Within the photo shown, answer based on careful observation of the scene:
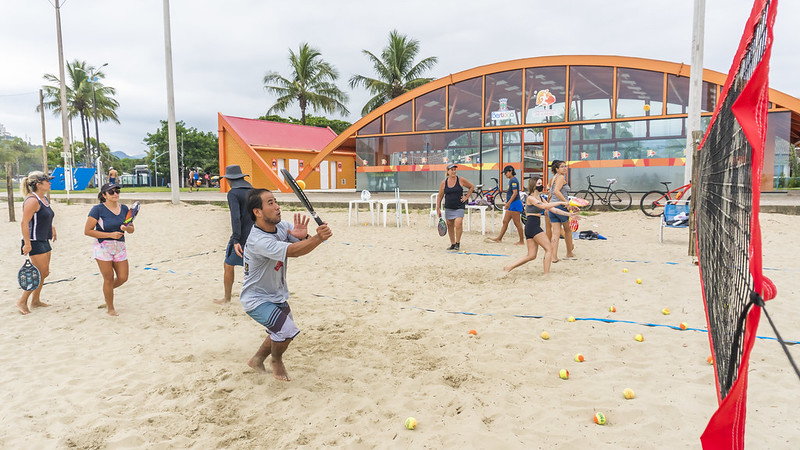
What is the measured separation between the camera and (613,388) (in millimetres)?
3398

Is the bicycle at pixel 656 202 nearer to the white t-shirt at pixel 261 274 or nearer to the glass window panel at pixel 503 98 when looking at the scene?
the glass window panel at pixel 503 98

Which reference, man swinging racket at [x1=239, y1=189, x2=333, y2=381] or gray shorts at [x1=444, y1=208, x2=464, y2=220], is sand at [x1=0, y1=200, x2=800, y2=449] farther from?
gray shorts at [x1=444, y1=208, x2=464, y2=220]

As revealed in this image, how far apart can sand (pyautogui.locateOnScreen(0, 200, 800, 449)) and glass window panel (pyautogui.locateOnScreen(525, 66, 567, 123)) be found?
11.3 metres

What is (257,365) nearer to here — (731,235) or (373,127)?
(731,235)

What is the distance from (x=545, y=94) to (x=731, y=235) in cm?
1551

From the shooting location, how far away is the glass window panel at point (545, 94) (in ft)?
57.4

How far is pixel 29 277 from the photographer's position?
5344 millimetres

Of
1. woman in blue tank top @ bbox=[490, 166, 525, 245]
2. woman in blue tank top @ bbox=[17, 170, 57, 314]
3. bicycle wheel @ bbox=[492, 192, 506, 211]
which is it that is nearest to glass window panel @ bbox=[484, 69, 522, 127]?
bicycle wheel @ bbox=[492, 192, 506, 211]

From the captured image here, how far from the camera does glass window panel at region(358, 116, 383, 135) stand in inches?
835

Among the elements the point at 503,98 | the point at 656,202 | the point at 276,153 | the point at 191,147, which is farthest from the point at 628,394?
the point at 191,147

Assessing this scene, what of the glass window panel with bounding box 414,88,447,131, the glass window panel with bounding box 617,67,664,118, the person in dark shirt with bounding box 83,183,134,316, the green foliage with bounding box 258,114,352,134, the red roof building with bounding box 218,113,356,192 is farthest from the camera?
the green foliage with bounding box 258,114,352,134

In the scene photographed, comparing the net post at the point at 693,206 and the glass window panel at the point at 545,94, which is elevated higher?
the glass window panel at the point at 545,94

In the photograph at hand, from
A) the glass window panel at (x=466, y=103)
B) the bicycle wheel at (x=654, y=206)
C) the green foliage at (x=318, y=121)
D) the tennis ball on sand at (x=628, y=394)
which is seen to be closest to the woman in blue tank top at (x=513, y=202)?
the bicycle wheel at (x=654, y=206)

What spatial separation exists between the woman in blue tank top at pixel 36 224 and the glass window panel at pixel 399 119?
634 inches
